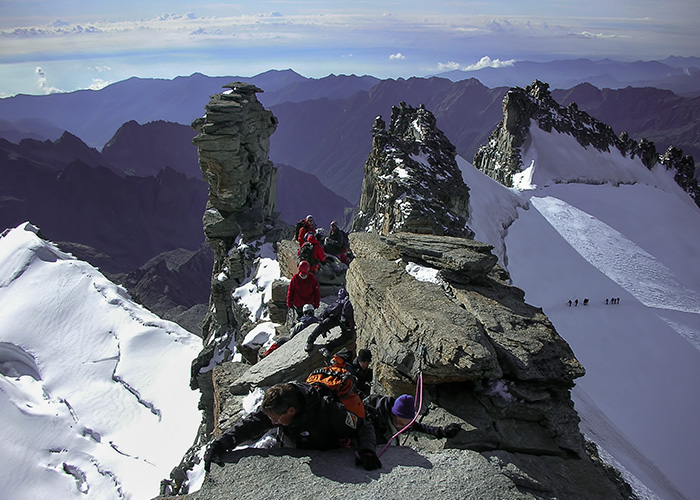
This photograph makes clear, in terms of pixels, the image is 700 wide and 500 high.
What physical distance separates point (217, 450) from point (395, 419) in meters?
2.07

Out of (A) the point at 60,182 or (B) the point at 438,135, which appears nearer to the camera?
(B) the point at 438,135

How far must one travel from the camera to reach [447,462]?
472 centimetres

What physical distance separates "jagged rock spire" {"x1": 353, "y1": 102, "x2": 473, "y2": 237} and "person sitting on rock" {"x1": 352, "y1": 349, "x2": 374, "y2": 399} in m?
11.1

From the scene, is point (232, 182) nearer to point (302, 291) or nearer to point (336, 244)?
point (336, 244)

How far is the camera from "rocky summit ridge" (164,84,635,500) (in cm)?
448

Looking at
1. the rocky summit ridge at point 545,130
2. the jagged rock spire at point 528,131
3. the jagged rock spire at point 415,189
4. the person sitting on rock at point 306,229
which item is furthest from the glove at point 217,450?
the jagged rock spire at point 528,131

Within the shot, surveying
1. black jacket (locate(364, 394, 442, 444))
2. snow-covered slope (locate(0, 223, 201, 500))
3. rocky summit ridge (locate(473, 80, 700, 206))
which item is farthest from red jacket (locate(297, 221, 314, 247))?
rocky summit ridge (locate(473, 80, 700, 206))

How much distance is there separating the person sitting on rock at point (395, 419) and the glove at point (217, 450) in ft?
5.37

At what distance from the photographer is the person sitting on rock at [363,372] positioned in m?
6.70

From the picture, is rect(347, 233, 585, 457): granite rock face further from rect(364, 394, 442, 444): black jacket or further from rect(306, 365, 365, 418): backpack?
rect(306, 365, 365, 418): backpack

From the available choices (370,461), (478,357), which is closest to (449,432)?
(478,357)

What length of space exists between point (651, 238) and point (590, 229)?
5.67 meters

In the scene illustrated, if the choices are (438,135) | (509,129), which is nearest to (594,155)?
(509,129)

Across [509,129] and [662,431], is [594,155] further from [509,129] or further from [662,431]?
[662,431]
